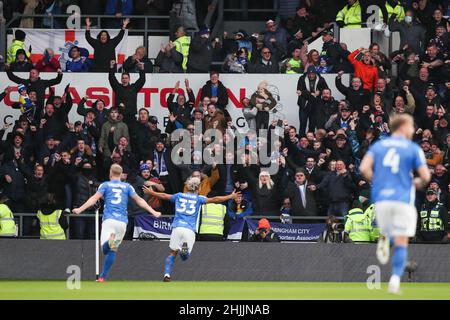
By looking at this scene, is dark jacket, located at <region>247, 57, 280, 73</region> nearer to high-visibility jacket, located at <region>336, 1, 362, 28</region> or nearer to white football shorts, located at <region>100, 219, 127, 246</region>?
high-visibility jacket, located at <region>336, 1, 362, 28</region>

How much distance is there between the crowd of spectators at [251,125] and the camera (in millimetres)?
29484

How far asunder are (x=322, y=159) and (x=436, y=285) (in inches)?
169

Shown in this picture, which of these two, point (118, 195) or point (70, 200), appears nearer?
point (118, 195)

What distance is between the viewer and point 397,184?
16562 mm

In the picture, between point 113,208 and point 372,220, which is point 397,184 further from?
point 372,220

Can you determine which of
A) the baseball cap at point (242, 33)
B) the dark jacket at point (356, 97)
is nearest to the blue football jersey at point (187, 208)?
the dark jacket at point (356, 97)

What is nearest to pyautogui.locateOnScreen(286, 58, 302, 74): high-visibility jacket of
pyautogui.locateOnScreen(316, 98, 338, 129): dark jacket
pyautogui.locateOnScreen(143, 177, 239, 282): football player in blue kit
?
pyautogui.locateOnScreen(316, 98, 338, 129): dark jacket

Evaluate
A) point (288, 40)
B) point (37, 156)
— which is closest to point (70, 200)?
point (37, 156)

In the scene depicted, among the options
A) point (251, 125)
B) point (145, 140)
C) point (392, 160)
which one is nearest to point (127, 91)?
point (145, 140)

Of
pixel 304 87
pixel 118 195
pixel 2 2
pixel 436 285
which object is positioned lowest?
pixel 436 285

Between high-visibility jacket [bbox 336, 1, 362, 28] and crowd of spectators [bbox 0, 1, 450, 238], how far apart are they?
0.58m

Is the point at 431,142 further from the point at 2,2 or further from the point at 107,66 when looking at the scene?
the point at 2,2

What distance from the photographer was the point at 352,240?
94.4 ft
